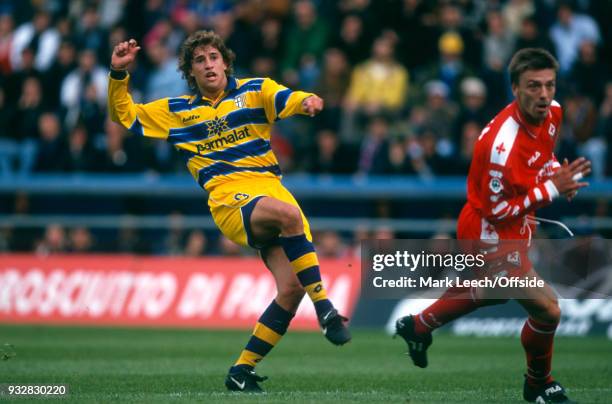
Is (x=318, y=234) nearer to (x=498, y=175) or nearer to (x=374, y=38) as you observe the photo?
(x=374, y=38)

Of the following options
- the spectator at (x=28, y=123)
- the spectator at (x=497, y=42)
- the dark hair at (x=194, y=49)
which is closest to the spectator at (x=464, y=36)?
the spectator at (x=497, y=42)

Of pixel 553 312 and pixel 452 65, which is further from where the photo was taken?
pixel 452 65

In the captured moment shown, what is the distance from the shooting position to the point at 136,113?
9211 mm

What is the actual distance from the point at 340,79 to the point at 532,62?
35.5ft

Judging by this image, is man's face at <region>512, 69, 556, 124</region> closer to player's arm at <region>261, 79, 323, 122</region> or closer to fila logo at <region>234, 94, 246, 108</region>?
player's arm at <region>261, 79, 323, 122</region>

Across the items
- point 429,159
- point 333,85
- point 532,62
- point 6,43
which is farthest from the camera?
point 6,43

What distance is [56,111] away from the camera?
20094 millimetres

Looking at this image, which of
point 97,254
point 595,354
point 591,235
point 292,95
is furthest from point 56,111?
point 292,95

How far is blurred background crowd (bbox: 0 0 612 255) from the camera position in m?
17.7

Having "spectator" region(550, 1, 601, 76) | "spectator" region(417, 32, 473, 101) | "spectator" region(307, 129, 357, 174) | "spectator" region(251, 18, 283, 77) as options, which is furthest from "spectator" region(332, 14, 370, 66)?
"spectator" region(550, 1, 601, 76)

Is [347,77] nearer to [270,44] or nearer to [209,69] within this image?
[270,44]

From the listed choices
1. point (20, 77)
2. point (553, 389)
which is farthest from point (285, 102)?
point (20, 77)

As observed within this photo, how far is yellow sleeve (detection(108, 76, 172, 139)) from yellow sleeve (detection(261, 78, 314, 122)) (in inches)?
33.1

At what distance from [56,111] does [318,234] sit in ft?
18.0
